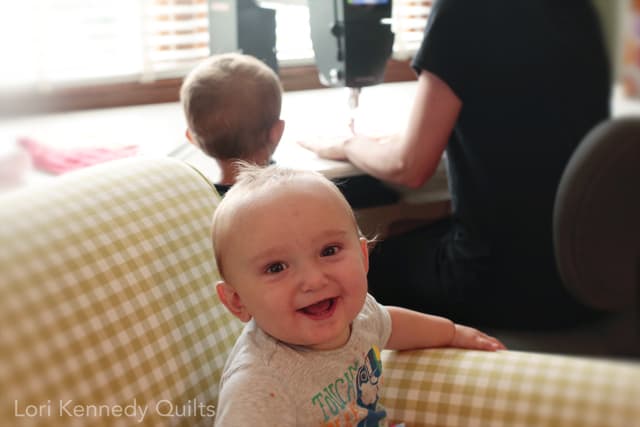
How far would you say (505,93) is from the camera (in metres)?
1.28

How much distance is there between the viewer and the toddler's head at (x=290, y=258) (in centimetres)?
85

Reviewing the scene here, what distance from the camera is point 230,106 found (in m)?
1.32

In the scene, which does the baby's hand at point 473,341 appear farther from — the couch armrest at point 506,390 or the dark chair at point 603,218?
the dark chair at point 603,218

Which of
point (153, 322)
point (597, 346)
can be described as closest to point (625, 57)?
point (597, 346)

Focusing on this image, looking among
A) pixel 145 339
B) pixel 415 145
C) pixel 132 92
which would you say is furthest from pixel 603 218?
pixel 132 92

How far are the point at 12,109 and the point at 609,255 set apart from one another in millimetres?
776

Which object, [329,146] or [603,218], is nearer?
[603,218]

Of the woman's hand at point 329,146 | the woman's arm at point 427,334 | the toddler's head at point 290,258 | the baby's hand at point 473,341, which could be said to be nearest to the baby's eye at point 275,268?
the toddler's head at point 290,258

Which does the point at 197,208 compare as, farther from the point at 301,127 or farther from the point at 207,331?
the point at 301,127

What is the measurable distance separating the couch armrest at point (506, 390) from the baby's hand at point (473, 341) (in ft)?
0.12

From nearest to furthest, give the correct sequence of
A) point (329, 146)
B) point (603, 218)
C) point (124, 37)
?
point (603, 218) < point (329, 146) < point (124, 37)

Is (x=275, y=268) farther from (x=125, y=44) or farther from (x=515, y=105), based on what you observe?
(x=125, y=44)

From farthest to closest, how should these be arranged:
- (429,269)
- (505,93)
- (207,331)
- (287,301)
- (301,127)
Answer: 1. (301,127)
2. (429,269)
3. (505,93)
4. (207,331)
5. (287,301)

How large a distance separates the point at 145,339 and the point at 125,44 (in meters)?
1.21
